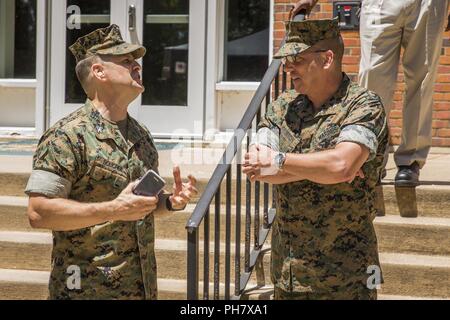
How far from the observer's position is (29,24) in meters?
8.37

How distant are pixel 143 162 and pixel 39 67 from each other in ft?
15.5

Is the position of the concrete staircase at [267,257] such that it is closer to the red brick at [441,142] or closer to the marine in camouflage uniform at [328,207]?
the marine in camouflage uniform at [328,207]

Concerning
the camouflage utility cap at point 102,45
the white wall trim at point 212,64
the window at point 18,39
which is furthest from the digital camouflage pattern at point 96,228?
the window at point 18,39

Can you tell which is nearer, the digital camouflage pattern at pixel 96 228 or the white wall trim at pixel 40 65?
the digital camouflage pattern at pixel 96 228

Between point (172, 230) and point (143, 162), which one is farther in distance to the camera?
point (172, 230)

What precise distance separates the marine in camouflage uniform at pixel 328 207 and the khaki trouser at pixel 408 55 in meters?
1.66

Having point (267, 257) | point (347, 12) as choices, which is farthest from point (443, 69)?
point (267, 257)

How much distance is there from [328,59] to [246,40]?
4281mm

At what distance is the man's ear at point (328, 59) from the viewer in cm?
357

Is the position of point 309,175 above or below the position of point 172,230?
above

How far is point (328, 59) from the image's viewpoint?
3.58 metres

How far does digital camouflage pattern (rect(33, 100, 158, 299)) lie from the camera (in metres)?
3.37

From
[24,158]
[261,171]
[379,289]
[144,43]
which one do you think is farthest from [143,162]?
[144,43]

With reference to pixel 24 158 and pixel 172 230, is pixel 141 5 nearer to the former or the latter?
pixel 24 158
